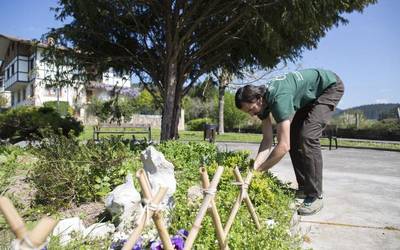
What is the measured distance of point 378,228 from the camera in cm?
403

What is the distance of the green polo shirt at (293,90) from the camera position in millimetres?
3938

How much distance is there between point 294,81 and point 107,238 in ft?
8.33

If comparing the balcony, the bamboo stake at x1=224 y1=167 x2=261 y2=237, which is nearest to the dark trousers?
the bamboo stake at x1=224 y1=167 x2=261 y2=237

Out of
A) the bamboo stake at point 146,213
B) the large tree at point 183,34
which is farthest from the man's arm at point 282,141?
the large tree at point 183,34

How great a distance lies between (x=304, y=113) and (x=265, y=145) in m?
0.71

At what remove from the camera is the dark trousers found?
4570mm

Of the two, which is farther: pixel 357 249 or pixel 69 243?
pixel 357 249

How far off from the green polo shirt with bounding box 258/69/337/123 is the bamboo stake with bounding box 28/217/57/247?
115 inches

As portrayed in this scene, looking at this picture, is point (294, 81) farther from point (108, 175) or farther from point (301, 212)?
point (108, 175)

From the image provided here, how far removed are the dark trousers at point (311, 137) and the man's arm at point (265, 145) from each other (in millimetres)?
393

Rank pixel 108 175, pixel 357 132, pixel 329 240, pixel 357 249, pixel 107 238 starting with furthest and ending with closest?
pixel 357 132, pixel 108 175, pixel 329 240, pixel 357 249, pixel 107 238

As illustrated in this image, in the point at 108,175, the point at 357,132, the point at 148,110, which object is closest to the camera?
the point at 108,175

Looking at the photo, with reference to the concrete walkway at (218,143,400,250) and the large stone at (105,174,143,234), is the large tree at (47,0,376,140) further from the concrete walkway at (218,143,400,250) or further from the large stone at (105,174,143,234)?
the large stone at (105,174,143,234)

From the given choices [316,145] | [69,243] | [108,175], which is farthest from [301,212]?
[69,243]
